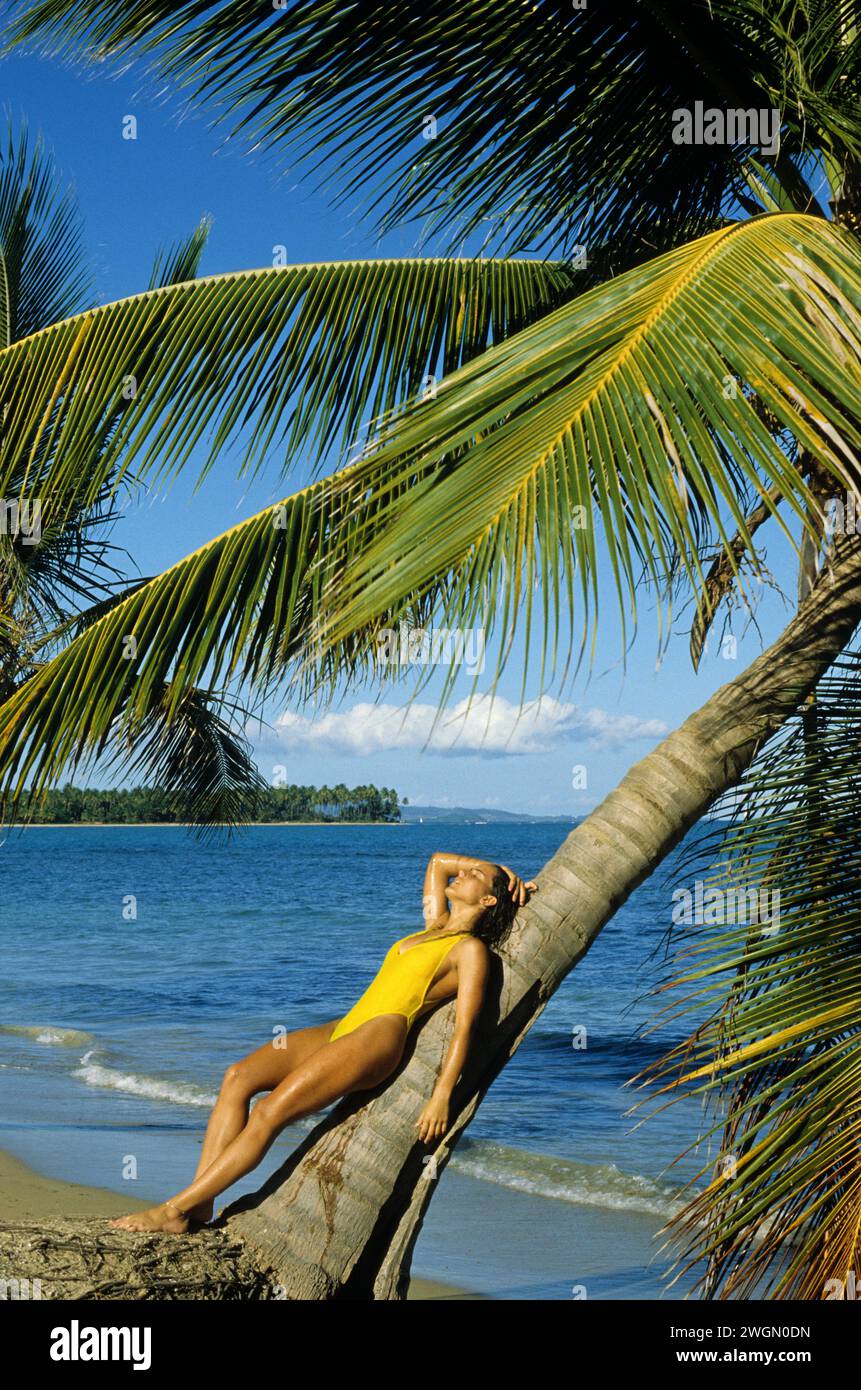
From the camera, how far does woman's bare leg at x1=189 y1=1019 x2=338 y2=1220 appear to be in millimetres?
3975

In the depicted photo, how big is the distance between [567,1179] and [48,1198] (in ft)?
14.8

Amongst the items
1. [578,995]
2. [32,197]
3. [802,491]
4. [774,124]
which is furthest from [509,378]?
[578,995]

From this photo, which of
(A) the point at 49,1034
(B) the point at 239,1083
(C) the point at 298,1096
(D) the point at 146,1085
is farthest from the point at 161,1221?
(A) the point at 49,1034

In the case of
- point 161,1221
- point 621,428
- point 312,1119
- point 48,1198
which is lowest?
point 48,1198

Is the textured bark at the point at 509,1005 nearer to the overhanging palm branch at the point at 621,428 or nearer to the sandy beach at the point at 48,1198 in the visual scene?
the overhanging palm branch at the point at 621,428

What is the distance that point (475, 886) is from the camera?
12.9 feet

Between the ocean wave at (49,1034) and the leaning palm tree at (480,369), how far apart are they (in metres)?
14.1

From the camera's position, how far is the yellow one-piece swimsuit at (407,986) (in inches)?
152

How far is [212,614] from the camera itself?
3.90m

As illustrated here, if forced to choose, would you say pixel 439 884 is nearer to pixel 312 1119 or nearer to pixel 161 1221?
pixel 161 1221

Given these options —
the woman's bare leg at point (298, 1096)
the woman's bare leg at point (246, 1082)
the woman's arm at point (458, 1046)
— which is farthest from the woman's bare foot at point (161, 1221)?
the woman's arm at point (458, 1046)

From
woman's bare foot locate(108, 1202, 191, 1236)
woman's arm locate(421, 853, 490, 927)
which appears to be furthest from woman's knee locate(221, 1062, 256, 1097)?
A: woman's arm locate(421, 853, 490, 927)

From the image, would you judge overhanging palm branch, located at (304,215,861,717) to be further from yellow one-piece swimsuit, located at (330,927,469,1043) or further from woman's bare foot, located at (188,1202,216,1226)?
woman's bare foot, located at (188,1202,216,1226)

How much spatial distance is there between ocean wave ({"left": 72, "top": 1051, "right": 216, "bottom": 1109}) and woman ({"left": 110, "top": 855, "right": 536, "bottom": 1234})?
31.4ft
